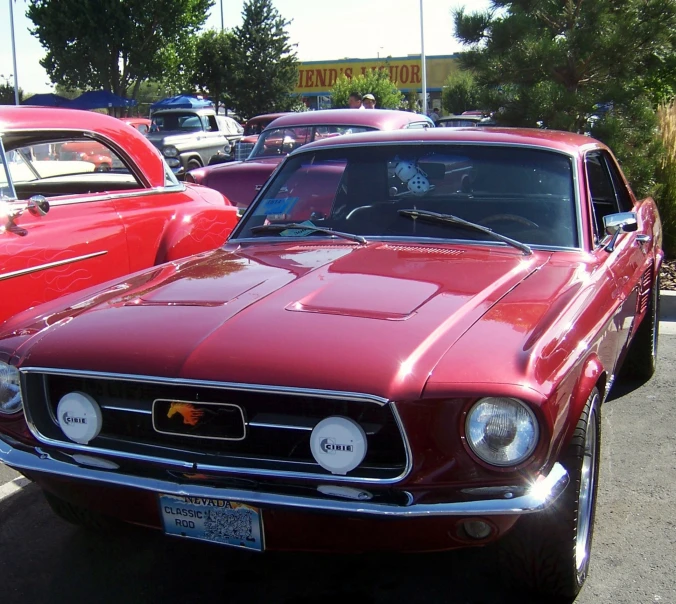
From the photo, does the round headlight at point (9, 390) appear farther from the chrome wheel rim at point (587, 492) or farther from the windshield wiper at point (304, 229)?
the chrome wheel rim at point (587, 492)

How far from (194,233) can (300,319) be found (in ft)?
9.95

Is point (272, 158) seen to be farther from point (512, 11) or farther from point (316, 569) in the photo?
point (316, 569)

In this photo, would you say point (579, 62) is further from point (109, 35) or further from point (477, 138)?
point (109, 35)

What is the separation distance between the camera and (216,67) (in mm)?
40281

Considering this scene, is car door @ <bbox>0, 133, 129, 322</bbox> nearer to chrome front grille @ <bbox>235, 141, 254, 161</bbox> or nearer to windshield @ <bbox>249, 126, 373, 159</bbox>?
windshield @ <bbox>249, 126, 373, 159</bbox>

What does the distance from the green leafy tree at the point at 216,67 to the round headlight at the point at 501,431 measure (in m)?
38.0

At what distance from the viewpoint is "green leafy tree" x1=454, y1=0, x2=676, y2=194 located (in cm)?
829

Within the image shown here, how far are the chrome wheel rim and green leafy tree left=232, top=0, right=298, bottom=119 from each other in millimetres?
36336

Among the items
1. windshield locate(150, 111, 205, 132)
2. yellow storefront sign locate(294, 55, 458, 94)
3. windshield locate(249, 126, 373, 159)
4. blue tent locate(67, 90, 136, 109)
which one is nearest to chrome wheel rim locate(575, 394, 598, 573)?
windshield locate(249, 126, 373, 159)

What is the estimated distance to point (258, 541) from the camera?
2.55 metres

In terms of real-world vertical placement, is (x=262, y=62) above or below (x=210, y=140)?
above

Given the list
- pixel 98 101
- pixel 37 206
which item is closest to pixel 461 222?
pixel 37 206

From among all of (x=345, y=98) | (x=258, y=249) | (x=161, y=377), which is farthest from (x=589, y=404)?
(x=345, y=98)

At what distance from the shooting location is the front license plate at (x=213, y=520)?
2.53 metres
